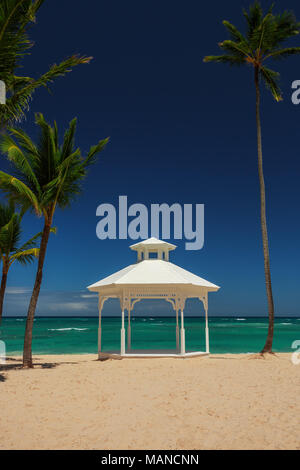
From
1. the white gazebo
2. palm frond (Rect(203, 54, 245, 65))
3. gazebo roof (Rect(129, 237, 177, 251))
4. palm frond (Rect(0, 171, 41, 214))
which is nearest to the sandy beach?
the white gazebo

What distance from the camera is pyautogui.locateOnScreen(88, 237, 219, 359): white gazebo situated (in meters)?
15.9

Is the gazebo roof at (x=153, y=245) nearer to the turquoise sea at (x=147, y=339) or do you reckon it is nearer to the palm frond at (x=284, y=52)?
the palm frond at (x=284, y=52)

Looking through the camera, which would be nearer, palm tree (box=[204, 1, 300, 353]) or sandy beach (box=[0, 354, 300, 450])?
sandy beach (box=[0, 354, 300, 450])

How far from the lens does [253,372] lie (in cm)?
1184

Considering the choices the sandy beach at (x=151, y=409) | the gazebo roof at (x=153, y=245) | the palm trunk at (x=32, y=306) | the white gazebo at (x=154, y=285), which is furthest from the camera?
the gazebo roof at (x=153, y=245)

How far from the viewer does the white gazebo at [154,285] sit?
15875 millimetres

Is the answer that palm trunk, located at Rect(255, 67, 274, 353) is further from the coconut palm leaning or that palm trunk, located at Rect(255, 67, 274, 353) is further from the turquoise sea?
the turquoise sea

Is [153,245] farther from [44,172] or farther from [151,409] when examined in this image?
[151,409]

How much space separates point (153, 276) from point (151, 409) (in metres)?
9.12

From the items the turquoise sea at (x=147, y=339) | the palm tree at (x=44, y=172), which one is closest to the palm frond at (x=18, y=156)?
the palm tree at (x=44, y=172)

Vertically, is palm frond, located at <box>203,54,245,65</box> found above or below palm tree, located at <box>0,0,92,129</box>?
above

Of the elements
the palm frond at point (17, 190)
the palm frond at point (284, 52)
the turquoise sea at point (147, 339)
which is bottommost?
the turquoise sea at point (147, 339)
